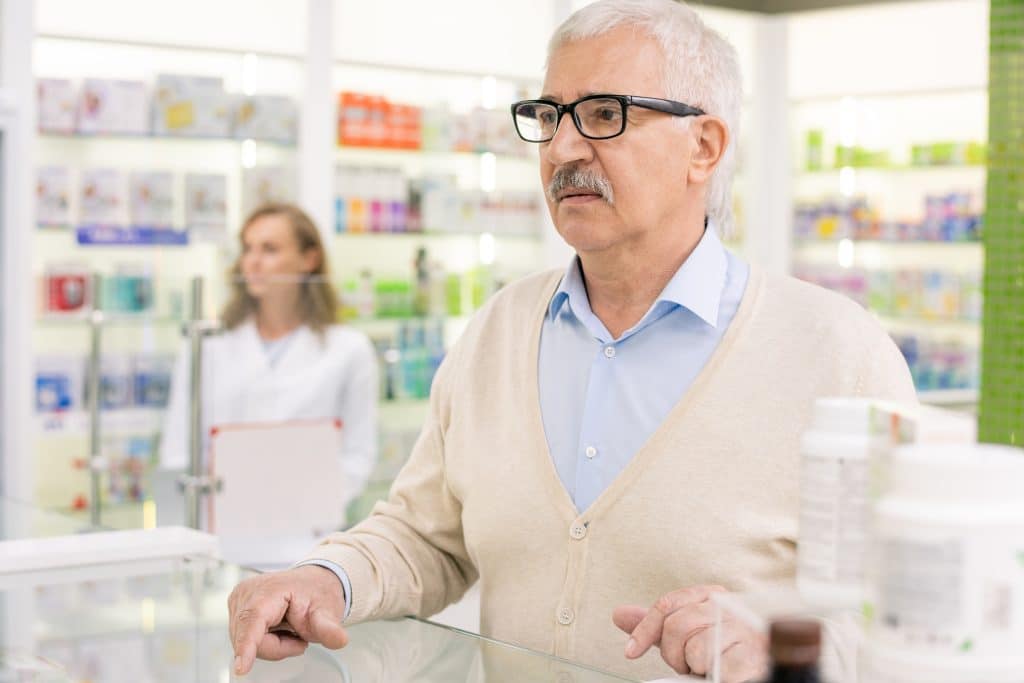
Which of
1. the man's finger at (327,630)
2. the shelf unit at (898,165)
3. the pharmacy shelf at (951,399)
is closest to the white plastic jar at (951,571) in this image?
the man's finger at (327,630)

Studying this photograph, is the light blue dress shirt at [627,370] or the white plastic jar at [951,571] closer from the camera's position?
the white plastic jar at [951,571]

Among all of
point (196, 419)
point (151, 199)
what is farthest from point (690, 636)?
point (151, 199)

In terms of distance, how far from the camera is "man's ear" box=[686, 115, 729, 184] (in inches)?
77.9

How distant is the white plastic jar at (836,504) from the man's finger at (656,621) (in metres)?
0.46

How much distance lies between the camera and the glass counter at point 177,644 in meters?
1.41

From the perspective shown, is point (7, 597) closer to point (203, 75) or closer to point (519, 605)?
point (519, 605)

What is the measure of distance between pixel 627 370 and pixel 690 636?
63cm

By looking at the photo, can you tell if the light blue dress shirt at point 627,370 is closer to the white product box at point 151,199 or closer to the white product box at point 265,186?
the white product box at point 151,199

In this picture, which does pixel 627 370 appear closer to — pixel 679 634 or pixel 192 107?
pixel 679 634

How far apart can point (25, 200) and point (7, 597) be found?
4163 millimetres

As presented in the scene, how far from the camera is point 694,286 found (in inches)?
74.1

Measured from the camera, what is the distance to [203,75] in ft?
20.2

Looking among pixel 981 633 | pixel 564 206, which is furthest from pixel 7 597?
pixel 981 633

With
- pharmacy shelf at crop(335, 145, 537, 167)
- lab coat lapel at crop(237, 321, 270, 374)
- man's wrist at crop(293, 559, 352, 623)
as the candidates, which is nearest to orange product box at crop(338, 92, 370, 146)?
pharmacy shelf at crop(335, 145, 537, 167)
